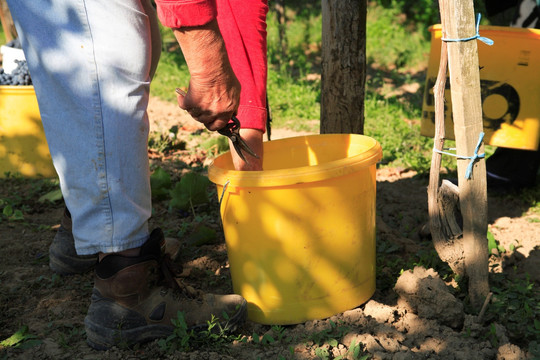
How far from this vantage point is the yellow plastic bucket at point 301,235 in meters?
1.76

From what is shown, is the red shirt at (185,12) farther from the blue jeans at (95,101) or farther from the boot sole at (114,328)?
the boot sole at (114,328)

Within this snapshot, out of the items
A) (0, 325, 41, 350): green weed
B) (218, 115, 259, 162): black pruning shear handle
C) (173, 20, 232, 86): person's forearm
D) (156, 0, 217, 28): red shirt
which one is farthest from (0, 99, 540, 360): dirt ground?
(156, 0, 217, 28): red shirt

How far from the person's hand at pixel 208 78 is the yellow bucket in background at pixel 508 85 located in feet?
4.43

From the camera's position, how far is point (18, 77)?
357 centimetres

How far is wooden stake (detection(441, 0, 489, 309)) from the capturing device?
1.71m

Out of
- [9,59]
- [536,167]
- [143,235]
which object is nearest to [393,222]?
[536,167]

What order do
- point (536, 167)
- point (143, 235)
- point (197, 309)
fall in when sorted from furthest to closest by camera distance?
point (536, 167) < point (197, 309) < point (143, 235)

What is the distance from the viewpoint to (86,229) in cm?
162

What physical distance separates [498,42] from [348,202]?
126cm

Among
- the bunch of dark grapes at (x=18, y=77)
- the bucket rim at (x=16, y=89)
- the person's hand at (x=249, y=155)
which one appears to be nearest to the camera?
the person's hand at (x=249, y=155)

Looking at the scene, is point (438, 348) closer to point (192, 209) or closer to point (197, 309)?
point (197, 309)

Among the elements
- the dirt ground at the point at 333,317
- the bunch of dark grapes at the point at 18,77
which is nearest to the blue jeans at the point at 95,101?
the dirt ground at the point at 333,317

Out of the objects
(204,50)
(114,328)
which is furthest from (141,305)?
(204,50)

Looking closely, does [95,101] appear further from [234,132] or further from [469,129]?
[469,129]
